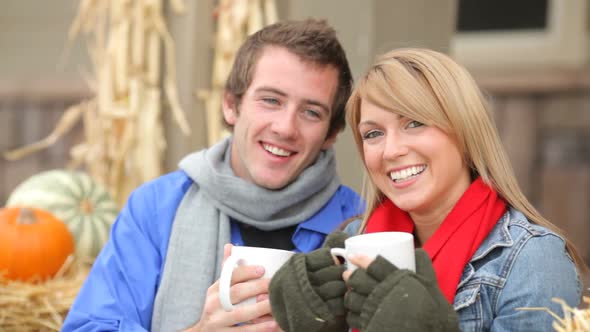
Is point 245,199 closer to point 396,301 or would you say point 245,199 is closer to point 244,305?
point 244,305

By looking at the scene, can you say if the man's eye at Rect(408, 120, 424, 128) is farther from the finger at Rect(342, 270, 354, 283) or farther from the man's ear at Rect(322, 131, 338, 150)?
the man's ear at Rect(322, 131, 338, 150)

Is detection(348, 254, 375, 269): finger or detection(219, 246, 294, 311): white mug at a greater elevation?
detection(348, 254, 375, 269): finger

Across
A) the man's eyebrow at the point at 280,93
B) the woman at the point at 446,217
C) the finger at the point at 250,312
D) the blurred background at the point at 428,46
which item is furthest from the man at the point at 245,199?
the blurred background at the point at 428,46

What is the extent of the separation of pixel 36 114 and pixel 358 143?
3.72m

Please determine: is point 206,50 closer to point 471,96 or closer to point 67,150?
point 471,96

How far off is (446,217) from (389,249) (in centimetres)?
34

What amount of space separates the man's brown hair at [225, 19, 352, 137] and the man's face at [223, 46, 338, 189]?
0.02m

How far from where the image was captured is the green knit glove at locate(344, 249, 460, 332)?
1460 mm

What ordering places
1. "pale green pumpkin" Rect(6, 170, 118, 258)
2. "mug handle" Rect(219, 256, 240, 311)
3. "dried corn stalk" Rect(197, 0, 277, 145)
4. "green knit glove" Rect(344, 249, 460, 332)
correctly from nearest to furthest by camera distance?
"green knit glove" Rect(344, 249, 460, 332)
"mug handle" Rect(219, 256, 240, 311)
"pale green pumpkin" Rect(6, 170, 118, 258)
"dried corn stalk" Rect(197, 0, 277, 145)

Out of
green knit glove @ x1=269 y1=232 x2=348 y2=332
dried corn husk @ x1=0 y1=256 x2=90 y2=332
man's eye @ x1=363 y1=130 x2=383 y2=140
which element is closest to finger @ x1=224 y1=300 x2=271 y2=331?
green knit glove @ x1=269 y1=232 x2=348 y2=332

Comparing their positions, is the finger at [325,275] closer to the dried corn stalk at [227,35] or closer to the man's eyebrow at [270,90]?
the man's eyebrow at [270,90]

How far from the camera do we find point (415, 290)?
147 cm

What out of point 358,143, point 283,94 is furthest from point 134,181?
point 358,143

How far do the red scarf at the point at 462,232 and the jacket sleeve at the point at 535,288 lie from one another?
0.10m
